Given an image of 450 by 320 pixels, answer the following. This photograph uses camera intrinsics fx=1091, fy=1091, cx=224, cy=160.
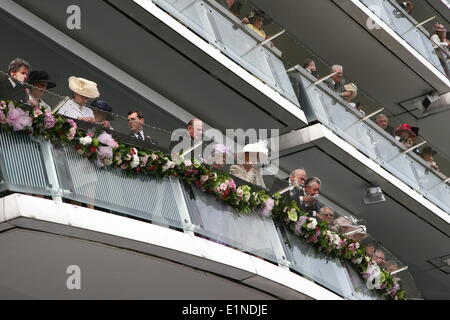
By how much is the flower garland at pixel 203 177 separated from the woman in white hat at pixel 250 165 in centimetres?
36

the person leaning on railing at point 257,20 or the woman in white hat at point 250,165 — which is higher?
the person leaning on railing at point 257,20

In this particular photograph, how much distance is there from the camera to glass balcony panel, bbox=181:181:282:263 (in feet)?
41.5

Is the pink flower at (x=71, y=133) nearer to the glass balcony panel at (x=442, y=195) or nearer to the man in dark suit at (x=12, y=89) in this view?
the man in dark suit at (x=12, y=89)

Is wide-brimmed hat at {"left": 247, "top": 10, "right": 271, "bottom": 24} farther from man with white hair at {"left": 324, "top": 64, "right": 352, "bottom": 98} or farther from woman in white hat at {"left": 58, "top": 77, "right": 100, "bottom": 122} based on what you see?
woman in white hat at {"left": 58, "top": 77, "right": 100, "bottom": 122}

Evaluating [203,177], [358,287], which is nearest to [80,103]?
[203,177]

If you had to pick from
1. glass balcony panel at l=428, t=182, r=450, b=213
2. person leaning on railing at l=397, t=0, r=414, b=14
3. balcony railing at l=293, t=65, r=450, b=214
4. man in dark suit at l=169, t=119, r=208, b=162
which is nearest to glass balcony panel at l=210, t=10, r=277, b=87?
balcony railing at l=293, t=65, r=450, b=214

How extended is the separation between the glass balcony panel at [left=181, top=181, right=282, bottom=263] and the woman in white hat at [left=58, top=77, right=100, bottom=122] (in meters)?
1.58

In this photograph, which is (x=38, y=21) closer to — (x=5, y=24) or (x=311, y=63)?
(x=5, y=24)

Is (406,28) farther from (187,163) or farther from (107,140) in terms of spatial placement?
(107,140)

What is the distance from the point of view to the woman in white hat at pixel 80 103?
37.6ft

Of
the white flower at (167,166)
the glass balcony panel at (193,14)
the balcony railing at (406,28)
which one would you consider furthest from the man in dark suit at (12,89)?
the balcony railing at (406,28)

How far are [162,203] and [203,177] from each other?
0.77 m

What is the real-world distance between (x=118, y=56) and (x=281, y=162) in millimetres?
3761
